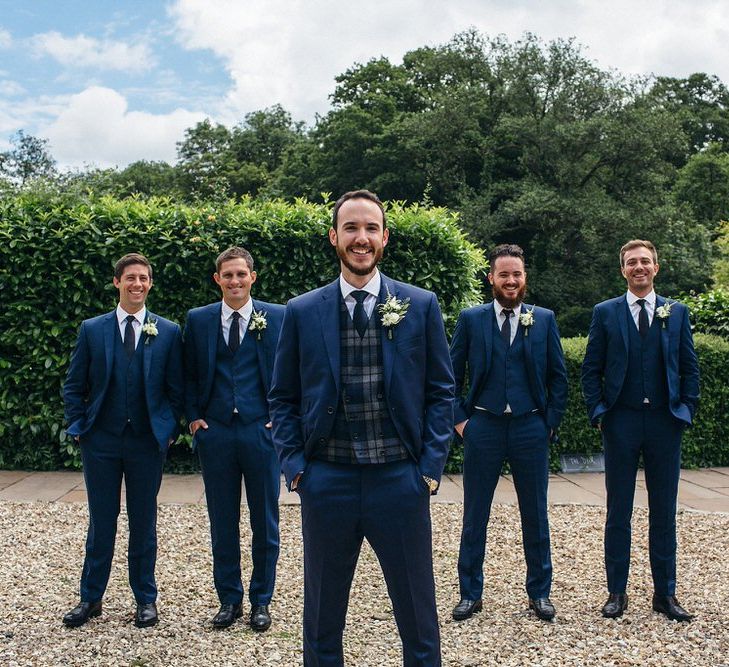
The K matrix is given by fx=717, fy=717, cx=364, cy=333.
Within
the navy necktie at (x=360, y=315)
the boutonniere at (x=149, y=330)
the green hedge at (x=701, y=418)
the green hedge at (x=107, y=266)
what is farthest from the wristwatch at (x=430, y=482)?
the green hedge at (x=701, y=418)

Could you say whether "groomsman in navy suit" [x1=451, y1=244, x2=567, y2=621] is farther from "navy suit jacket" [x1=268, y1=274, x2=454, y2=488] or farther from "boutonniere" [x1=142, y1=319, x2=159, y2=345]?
"boutonniere" [x1=142, y1=319, x2=159, y2=345]

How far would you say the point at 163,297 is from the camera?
7.98 m

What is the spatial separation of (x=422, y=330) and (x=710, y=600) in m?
3.21

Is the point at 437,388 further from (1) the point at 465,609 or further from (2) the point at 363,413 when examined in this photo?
(1) the point at 465,609

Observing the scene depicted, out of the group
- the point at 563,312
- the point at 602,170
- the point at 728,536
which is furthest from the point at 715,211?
the point at 728,536

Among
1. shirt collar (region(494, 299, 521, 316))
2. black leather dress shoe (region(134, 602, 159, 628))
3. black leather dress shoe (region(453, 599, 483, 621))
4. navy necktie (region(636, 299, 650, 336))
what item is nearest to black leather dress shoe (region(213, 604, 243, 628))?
black leather dress shoe (region(134, 602, 159, 628))

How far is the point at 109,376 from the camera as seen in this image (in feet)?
14.0

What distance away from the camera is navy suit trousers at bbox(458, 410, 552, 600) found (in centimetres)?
439

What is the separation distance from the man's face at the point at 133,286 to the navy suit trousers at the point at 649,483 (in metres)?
3.00

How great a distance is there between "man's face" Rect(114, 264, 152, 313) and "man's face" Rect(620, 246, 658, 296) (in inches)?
118

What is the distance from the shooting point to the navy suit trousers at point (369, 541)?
2.71m

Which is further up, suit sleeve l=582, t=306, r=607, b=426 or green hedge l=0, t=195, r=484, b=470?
green hedge l=0, t=195, r=484, b=470

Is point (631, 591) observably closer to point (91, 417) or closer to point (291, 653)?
point (291, 653)

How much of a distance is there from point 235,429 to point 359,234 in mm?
1927
